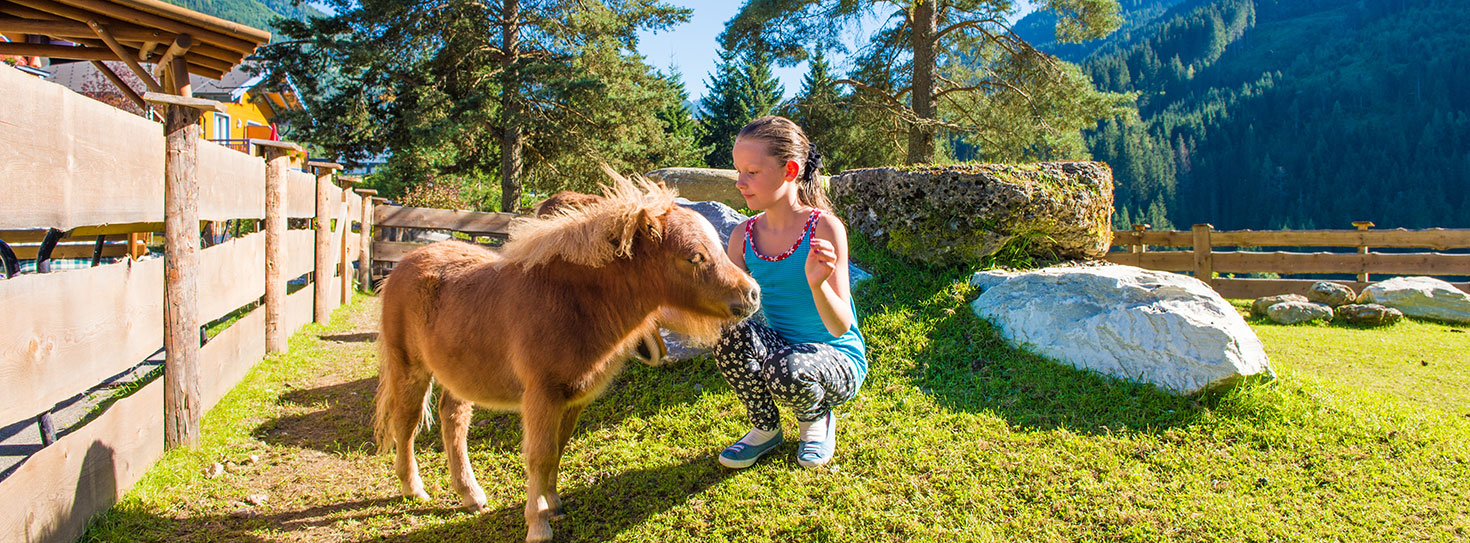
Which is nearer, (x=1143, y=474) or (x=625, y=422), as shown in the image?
(x=1143, y=474)

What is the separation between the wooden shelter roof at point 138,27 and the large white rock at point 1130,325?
6161 mm

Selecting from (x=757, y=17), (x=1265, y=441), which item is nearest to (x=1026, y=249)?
(x=1265, y=441)

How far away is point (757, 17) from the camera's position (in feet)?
49.6

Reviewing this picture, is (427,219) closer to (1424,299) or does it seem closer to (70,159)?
Result: (70,159)

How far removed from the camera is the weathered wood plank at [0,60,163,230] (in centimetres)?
279

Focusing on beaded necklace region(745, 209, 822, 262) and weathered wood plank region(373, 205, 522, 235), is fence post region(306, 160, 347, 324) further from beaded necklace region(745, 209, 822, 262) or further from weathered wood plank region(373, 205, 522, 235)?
beaded necklace region(745, 209, 822, 262)

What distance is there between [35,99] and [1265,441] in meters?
6.54

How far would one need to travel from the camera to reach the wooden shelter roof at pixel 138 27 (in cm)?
487

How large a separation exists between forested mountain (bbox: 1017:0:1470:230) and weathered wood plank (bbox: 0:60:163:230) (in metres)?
59.6

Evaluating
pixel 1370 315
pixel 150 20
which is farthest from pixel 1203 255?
pixel 150 20

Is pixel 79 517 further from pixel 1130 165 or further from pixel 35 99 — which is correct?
pixel 1130 165

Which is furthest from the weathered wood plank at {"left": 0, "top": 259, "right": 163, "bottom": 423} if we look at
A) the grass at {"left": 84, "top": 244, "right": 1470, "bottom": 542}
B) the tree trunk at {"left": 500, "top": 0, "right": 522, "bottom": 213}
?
the tree trunk at {"left": 500, "top": 0, "right": 522, "bottom": 213}

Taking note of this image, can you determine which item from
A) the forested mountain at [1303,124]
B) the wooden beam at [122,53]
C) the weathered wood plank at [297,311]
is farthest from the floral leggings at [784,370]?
the forested mountain at [1303,124]

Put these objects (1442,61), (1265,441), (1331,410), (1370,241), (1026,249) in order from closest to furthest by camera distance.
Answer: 1. (1265,441)
2. (1331,410)
3. (1026,249)
4. (1370,241)
5. (1442,61)
